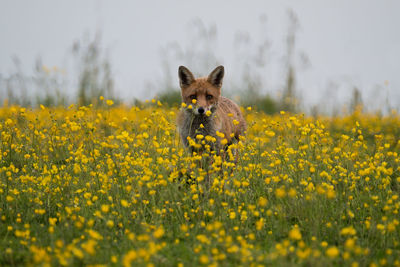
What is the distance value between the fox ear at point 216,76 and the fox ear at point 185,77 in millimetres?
294

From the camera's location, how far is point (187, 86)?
243 inches

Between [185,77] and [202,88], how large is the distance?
45cm

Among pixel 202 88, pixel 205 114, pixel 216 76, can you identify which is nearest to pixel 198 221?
pixel 205 114

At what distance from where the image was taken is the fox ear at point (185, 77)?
19.9 feet

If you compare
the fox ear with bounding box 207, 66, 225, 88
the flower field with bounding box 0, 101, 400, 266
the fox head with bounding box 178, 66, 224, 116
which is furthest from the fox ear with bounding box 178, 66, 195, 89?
the flower field with bounding box 0, 101, 400, 266

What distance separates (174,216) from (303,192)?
1.49 meters

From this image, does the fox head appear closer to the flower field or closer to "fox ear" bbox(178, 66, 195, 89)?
"fox ear" bbox(178, 66, 195, 89)

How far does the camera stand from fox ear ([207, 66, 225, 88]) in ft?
19.8

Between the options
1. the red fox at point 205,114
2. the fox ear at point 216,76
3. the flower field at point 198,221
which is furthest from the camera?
the fox ear at point 216,76

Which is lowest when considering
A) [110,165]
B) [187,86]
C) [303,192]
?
[303,192]

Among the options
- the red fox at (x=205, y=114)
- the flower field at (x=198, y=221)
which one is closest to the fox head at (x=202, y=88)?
the red fox at (x=205, y=114)

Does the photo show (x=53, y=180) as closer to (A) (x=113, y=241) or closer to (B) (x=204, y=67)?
(A) (x=113, y=241)

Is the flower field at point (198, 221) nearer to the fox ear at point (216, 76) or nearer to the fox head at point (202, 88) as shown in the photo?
the fox head at point (202, 88)

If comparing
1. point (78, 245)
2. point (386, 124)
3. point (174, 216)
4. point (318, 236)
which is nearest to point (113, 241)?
point (78, 245)
